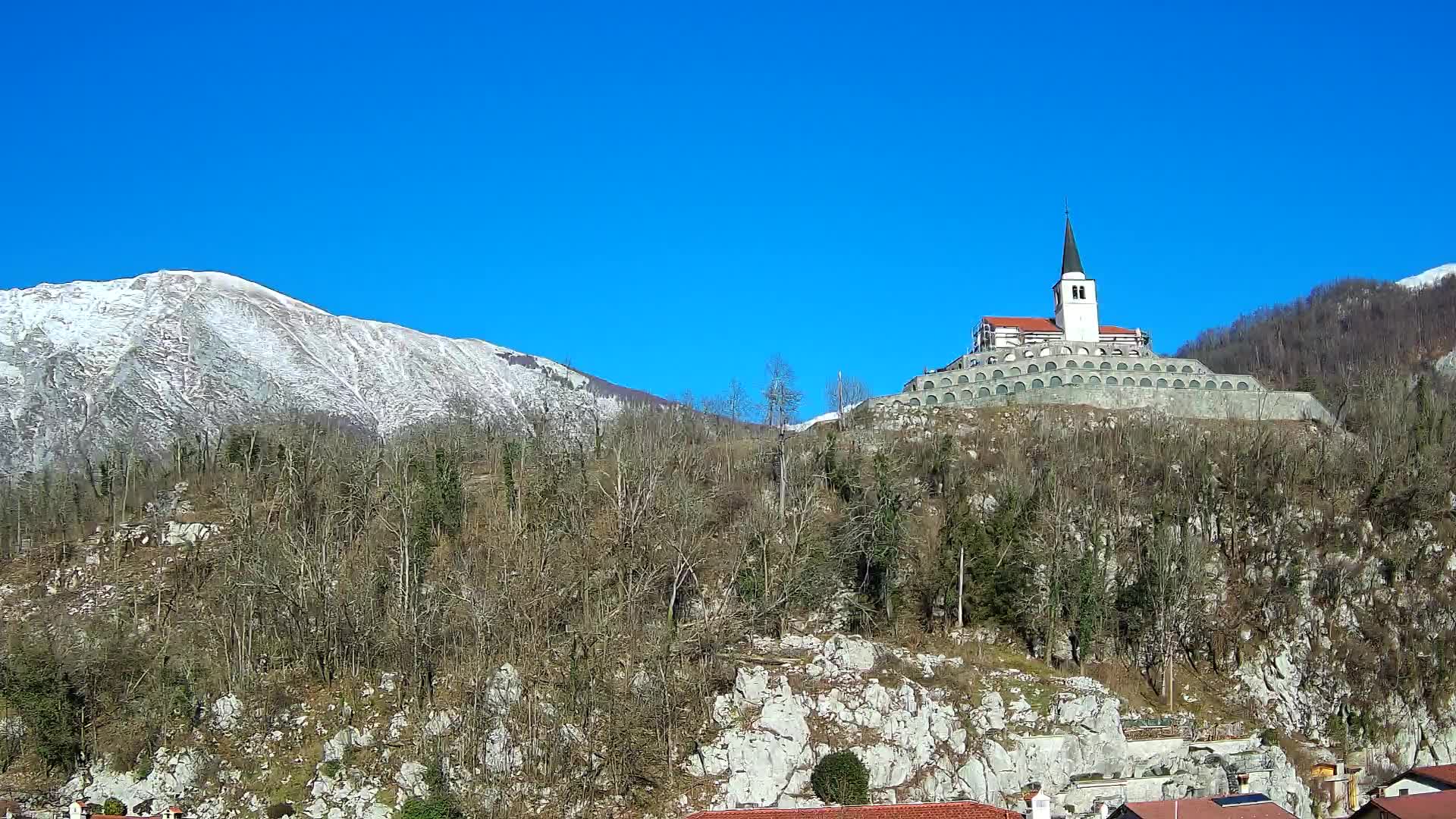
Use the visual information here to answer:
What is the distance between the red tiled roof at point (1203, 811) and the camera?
33938 mm

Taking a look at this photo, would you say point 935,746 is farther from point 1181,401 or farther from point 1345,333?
point 1345,333

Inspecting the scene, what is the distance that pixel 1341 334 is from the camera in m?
156

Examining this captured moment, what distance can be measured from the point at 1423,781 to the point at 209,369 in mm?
127007

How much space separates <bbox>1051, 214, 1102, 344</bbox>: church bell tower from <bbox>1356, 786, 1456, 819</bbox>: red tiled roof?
5374cm

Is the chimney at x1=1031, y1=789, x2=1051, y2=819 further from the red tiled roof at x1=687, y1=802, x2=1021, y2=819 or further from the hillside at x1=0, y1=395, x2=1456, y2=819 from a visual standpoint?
the hillside at x1=0, y1=395, x2=1456, y2=819

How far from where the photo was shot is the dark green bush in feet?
137

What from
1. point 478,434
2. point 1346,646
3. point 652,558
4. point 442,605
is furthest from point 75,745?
point 1346,646

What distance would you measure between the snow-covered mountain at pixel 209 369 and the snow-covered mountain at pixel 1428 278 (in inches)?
4163

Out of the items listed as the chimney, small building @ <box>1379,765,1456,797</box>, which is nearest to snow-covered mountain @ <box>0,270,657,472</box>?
small building @ <box>1379,765,1456,797</box>

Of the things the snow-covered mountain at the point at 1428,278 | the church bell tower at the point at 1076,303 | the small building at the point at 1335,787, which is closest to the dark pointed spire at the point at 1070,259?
the church bell tower at the point at 1076,303

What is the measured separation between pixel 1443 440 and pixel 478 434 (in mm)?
53299

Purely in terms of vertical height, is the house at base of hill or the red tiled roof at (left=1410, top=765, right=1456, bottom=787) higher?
the red tiled roof at (left=1410, top=765, right=1456, bottom=787)

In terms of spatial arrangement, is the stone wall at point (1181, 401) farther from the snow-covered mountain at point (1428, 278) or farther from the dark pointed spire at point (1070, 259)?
the snow-covered mountain at point (1428, 278)

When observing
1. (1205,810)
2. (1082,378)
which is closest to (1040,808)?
(1205,810)
